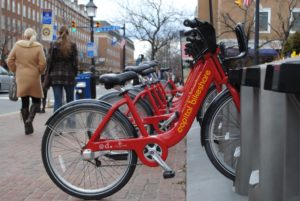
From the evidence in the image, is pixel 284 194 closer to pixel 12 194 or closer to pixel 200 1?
pixel 12 194

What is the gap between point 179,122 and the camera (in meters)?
4.17

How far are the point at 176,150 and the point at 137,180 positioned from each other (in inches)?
76.3

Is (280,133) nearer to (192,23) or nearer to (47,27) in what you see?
(192,23)

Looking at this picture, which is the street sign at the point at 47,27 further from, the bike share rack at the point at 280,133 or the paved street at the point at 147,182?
the bike share rack at the point at 280,133

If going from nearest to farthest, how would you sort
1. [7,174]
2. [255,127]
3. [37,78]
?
[255,127] < [7,174] < [37,78]

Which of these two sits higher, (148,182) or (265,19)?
(265,19)

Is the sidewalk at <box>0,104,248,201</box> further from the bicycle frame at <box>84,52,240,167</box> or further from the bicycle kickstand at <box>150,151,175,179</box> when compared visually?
the bicycle frame at <box>84,52,240,167</box>

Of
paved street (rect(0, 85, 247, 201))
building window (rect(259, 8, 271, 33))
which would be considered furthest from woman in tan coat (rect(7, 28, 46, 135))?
building window (rect(259, 8, 271, 33))

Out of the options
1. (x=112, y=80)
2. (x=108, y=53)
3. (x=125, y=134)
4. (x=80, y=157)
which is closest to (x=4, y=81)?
(x=80, y=157)

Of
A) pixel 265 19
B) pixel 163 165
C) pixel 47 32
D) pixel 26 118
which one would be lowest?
pixel 26 118

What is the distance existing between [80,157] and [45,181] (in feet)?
3.14

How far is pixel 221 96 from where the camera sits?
4.09 m

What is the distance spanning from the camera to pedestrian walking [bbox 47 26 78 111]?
8.36 meters

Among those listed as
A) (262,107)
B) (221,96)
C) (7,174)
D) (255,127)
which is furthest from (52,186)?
(262,107)
